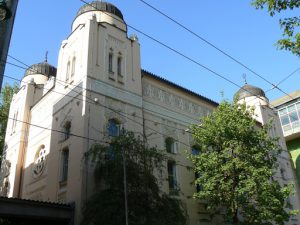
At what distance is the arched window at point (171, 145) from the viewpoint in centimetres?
2252

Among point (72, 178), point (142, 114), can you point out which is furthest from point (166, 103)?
point (72, 178)

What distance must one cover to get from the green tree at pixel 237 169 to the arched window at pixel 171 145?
7.50ft

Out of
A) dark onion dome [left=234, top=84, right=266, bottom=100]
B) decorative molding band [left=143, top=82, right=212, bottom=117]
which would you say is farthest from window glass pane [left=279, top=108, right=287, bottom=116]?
decorative molding band [left=143, top=82, right=212, bottom=117]

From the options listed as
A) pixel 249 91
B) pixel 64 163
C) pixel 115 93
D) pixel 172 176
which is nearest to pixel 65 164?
pixel 64 163

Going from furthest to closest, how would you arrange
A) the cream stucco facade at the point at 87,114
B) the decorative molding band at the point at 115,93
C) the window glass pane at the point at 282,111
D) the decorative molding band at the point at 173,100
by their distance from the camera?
the window glass pane at the point at 282,111, the decorative molding band at the point at 173,100, the decorative molding band at the point at 115,93, the cream stucco facade at the point at 87,114

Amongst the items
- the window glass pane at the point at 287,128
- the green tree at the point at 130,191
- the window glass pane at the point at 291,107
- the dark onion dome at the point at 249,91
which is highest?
the dark onion dome at the point at 249,91

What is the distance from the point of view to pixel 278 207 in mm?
18172

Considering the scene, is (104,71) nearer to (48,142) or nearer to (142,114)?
(142,114)

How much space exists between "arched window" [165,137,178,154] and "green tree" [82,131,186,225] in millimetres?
6197

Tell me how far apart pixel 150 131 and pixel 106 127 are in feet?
11.0

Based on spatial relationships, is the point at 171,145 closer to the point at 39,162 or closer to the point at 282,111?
the point at 39,162

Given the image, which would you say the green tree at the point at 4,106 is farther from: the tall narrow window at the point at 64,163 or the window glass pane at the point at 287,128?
the window glass pane at the point at 287,128

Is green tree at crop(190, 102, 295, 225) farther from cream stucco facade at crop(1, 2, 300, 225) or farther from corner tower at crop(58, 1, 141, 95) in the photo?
corner tower at crop(58, 1, 141, 95)

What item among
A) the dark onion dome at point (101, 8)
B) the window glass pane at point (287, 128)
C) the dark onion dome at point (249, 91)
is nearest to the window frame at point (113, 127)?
the dark onion dome at point (101, 8)
